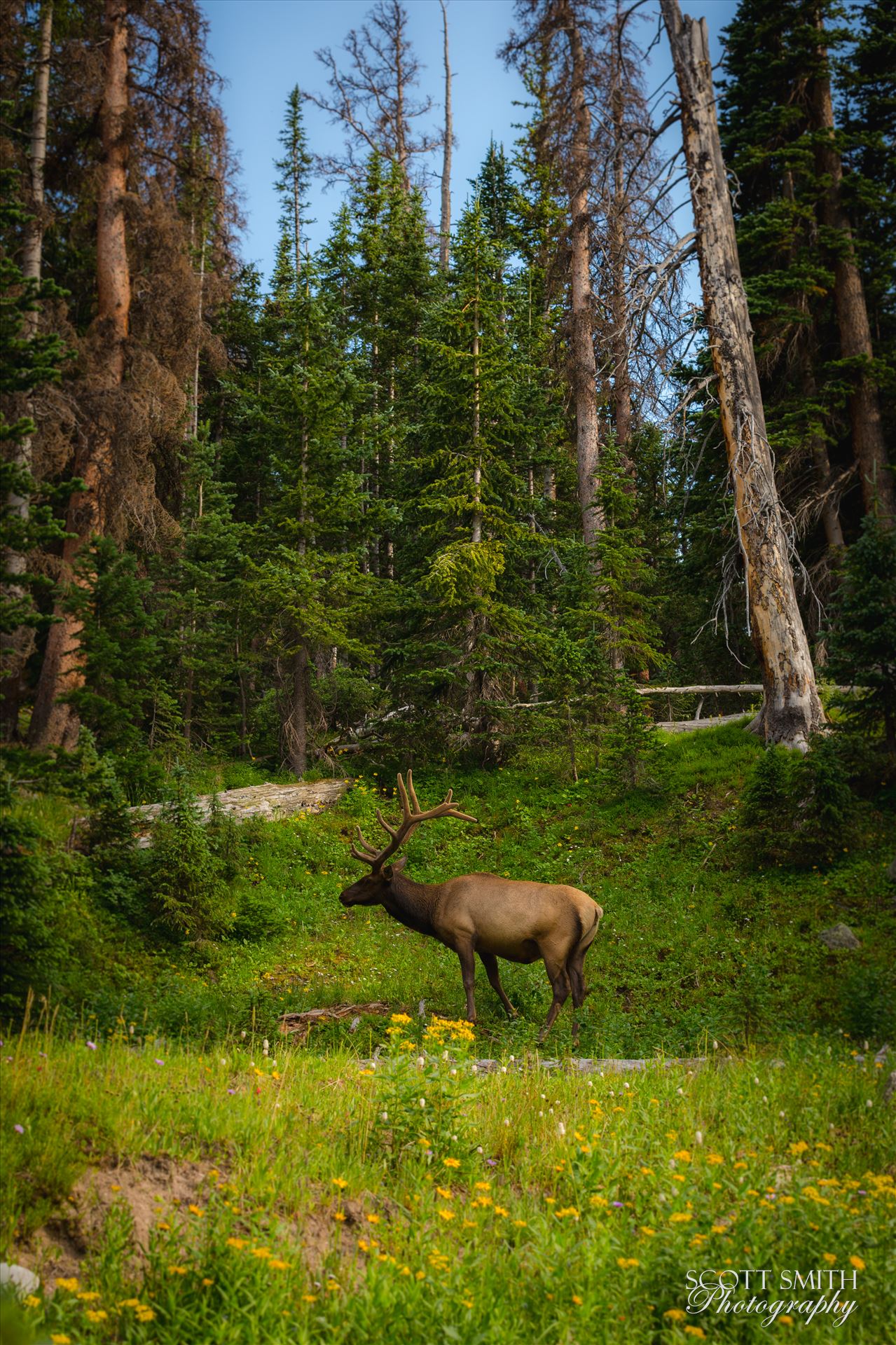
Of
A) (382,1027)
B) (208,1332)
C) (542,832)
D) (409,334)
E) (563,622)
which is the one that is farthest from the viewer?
(409,334)

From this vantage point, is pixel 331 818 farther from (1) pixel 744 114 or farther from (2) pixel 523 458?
(1) pixel 744 114

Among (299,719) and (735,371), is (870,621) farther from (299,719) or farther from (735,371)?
(299,719)

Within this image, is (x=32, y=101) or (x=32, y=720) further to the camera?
(x=32, y=101)

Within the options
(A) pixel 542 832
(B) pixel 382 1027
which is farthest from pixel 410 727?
(B) pixel 382 1027

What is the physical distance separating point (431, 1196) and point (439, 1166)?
39 cm

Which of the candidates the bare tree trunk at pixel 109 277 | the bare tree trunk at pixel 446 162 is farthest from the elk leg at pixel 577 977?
the bare tree trunk at pixel 446 162

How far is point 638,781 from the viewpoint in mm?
14297

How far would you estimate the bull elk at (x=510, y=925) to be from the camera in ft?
28.0

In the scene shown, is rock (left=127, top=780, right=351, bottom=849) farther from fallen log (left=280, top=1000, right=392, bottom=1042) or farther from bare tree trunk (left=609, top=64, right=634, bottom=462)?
bare tree trunk (left=609, top=64, right=634, bottom=462)

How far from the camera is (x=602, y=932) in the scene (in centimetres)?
1092

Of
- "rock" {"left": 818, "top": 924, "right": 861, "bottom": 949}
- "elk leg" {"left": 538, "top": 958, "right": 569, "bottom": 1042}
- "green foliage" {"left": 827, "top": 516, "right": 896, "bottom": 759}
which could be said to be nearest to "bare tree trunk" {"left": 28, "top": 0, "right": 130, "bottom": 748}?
"elk leg" {"left": 538, "top": 958, "right": 569, "bottom": 1042}

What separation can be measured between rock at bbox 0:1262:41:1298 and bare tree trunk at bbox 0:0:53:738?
12693 mm

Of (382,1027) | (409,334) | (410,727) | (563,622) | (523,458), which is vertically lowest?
(382,1027)

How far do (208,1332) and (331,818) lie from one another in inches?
483
